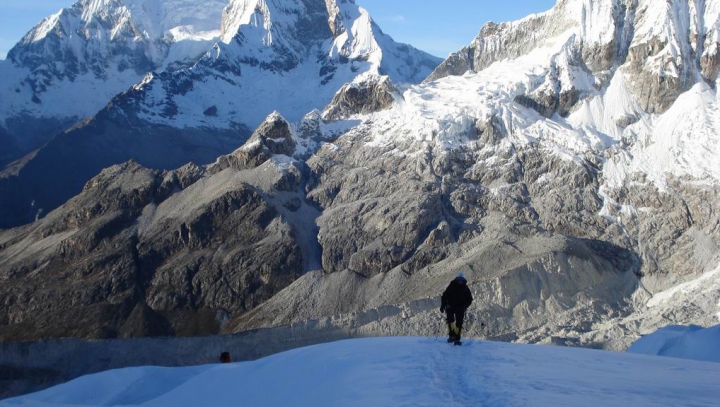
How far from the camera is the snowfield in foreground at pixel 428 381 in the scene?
17.3 metres

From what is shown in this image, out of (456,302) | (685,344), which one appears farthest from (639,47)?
(456,302)

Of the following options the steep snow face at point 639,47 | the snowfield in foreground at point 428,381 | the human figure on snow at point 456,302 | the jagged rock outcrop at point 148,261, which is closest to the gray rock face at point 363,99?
the jagged rock outcrop at point 148,261

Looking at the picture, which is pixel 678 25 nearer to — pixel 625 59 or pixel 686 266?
pixel 625 59

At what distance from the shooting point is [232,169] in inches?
4409

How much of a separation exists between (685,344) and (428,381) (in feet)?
68.3

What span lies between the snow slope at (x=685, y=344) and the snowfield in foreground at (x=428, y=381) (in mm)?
10553

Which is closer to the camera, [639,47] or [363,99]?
[639,47]

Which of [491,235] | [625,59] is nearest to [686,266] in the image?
[491,235]

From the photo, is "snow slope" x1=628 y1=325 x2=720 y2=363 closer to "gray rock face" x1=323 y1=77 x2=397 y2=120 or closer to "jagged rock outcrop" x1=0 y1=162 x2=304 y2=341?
"jagged rock outcrop" x1=0 y1=162 x2=304 y2=341

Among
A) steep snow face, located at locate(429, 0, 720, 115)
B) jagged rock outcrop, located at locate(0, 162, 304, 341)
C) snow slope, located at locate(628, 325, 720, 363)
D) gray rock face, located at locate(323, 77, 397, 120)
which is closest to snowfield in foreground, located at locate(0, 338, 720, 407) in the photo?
snow slope, located at locate(628, 325, 720, 363)

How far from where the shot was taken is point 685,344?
116ft

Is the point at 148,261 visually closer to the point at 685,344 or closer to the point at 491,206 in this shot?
the point at 491,206

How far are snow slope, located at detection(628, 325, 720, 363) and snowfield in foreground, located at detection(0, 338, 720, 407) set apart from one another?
10553 mm

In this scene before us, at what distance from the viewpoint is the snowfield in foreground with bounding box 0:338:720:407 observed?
1727cm
